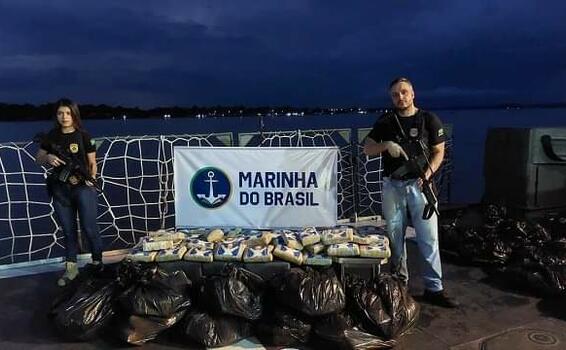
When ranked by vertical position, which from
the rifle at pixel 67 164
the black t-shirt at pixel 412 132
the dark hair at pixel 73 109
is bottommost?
the rifle at pixel 67 164

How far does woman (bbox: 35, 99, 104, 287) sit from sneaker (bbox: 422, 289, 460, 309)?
2.82m

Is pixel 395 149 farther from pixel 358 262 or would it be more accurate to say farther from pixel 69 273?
pixel 69 273

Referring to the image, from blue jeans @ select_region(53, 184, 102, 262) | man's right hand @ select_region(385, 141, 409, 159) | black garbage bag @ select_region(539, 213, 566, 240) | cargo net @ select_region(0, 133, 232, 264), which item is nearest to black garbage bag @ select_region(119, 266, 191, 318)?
blue jeans @ select_region(53, 184, 102, 262)

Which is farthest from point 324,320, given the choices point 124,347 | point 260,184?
point 260,184

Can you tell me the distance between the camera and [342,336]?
3.29 metres

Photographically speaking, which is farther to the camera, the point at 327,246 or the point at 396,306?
the point at 327,246

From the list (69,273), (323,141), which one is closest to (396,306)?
(69,273)

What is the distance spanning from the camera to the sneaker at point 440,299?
3998 millimetres

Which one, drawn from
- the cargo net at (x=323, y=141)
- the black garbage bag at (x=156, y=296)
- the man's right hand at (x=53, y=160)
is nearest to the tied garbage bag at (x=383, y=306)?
the black garbage bag at (x=156, y=296)

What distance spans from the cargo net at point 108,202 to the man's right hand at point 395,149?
2637 mm

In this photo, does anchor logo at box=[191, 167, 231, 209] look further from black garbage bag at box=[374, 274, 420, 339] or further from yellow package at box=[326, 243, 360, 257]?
black garbage bag at box=[374, 274, 420, 339]

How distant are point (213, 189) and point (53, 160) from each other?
1.46m

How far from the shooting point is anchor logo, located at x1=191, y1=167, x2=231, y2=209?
4754 mm

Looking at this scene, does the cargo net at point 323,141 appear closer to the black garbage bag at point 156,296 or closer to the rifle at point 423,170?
the rifle at point 423,170
